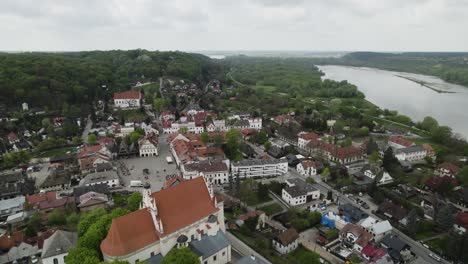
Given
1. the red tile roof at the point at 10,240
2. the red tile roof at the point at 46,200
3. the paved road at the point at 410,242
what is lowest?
the paved road at the point at 410,242

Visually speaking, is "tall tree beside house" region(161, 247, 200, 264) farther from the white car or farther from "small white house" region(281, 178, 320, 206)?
the white car

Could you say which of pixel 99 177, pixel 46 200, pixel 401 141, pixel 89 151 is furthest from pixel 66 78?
pixel 401 141

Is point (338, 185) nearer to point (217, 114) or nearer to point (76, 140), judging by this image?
point (217, 114)

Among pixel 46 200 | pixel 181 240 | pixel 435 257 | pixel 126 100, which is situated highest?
pixel 126 100

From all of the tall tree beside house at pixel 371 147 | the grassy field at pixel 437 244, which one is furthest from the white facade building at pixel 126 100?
the grassy field at pixel 437 244

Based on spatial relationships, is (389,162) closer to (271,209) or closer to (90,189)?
(271,209)

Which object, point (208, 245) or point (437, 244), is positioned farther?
point (437, 244)

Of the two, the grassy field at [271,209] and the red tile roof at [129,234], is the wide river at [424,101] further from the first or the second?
the red tile roof at [129,234]
